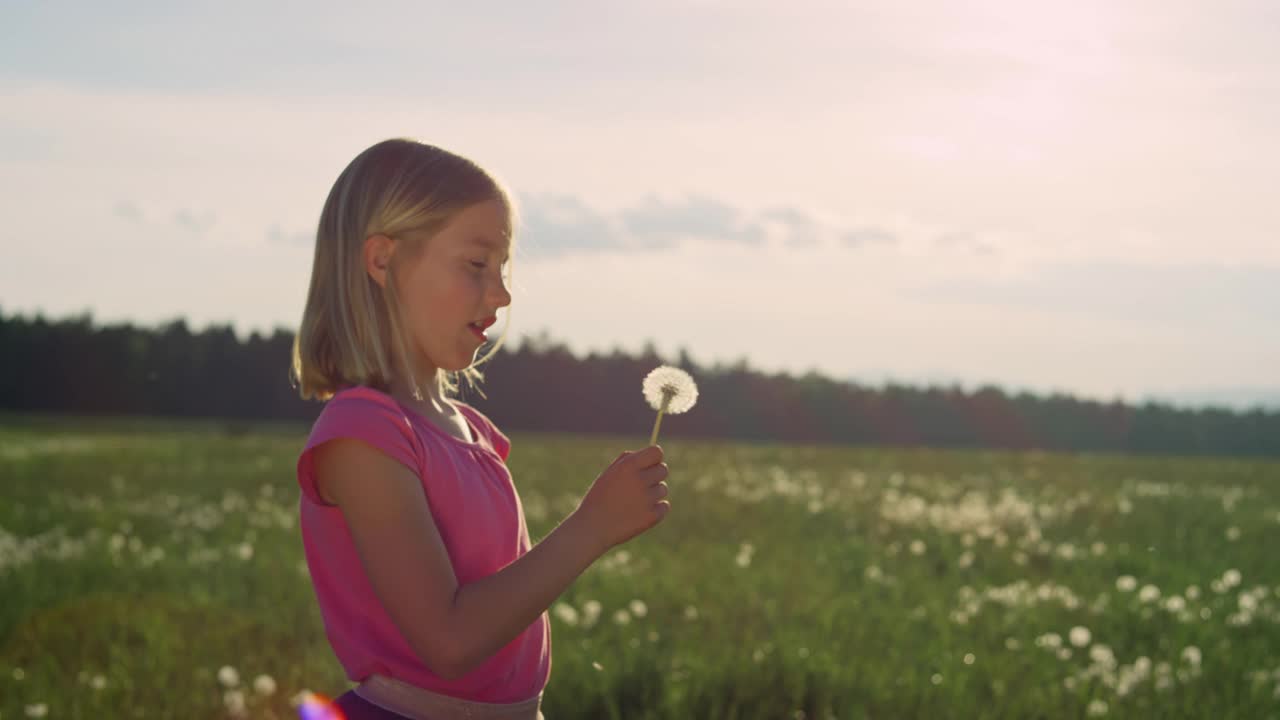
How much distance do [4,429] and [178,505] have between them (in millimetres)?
32165

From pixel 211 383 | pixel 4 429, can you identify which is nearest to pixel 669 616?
pixel 4 429

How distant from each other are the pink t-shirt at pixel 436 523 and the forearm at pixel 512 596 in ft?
0.35

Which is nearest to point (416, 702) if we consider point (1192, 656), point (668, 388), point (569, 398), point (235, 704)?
point (668, 388)

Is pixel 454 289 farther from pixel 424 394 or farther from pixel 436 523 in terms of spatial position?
pixel 436 523

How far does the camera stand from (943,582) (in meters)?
7.13

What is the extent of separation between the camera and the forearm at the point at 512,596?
1812 mm

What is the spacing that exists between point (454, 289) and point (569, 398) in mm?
51720

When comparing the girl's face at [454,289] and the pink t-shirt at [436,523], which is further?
the girl's face at [454,289]

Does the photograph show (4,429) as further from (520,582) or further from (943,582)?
(520,582)

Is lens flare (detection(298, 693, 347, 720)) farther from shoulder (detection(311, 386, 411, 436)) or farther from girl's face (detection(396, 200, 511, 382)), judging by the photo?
girl's face (detection(396, 200, 511, 382))

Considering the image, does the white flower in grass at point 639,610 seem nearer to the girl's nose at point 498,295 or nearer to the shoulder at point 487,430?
the shoulder at point 487,430

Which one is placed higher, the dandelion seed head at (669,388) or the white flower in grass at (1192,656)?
the dandelion seed head at (669,388)

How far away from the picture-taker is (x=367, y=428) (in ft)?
6.07

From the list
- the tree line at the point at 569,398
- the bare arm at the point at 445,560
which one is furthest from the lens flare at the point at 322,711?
the tree line at the point at 569,398
